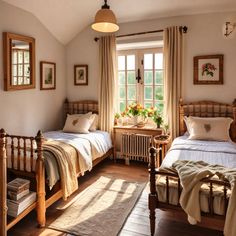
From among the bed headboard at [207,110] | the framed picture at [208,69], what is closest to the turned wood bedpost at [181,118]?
the bed headboard at [207,110]

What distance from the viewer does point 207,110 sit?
4.11 m

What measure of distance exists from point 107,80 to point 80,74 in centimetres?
68

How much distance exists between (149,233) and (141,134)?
219 cm

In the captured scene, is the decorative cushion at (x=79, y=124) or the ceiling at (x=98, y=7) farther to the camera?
the decorative cushion at (x=79, y=124)

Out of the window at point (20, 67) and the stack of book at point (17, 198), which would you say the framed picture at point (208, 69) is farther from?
the stack of book at point (17, 198)

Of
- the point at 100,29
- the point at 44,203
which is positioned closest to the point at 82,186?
the point at 44,203

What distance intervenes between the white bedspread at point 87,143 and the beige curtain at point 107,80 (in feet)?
0.96

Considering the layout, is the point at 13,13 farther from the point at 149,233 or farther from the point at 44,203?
the point at 149,233

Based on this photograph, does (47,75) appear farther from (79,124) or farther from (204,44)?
(204,44)

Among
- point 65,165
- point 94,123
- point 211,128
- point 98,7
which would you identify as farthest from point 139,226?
point 98,7

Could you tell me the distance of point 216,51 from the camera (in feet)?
13.2

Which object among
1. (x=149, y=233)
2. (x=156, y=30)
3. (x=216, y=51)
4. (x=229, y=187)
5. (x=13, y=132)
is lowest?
(x=149, y=233)

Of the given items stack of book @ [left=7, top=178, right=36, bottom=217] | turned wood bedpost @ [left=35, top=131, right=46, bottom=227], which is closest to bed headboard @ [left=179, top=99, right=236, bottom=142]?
turned wood bedpost @ [left=35, top=131, right=46, bottom=227]

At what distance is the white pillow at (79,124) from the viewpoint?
172 inches
